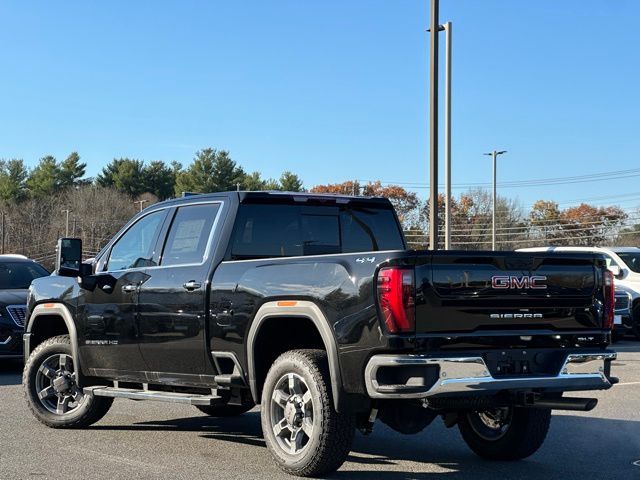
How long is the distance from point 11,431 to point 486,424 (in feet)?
13.8

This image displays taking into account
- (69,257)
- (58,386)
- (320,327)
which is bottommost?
(58,386)

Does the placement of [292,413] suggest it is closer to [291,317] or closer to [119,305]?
[291,317]

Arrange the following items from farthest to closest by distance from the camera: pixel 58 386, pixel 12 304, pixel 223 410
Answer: pixel 12 304
pixel 223 410
pixel 58 386

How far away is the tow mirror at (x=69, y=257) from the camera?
835 cm

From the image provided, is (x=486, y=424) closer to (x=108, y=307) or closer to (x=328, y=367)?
(x=328, y=367)

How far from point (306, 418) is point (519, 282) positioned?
1.72 metres

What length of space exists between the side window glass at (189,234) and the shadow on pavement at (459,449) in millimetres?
1664

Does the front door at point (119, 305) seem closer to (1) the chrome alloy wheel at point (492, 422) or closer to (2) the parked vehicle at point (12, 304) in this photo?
(1) the chrome alloy wheel at point (492, 422)


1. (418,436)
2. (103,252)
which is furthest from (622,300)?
(103,252)

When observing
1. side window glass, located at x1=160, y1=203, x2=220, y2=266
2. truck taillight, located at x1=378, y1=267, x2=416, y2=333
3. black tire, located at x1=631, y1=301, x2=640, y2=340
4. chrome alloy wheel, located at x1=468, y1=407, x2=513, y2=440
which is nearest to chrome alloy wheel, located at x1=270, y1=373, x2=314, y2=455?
truck taillight, located at x1=378, y1=267, x2=416, y2=333

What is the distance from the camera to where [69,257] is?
27.4 ft

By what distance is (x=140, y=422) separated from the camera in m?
9.03

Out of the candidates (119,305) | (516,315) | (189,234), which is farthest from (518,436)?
(119,305)

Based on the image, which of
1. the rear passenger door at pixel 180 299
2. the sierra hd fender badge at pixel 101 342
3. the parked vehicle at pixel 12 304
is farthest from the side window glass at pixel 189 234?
the parked vehicle at pixel 12 304
